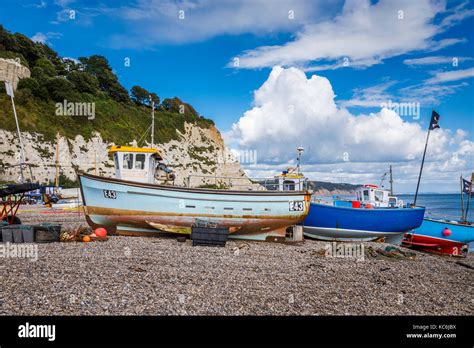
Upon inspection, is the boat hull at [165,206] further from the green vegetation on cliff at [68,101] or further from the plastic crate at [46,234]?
the green vegetation on cliff at [68,101]

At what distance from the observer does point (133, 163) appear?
17.5 m

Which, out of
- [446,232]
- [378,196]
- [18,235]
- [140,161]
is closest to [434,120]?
[378,196]

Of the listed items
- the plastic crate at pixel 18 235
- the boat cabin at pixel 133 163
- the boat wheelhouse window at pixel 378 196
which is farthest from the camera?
the boat wheelhouse window at pixel 378 196

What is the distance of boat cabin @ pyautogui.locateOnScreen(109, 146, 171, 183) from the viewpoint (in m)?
17.3

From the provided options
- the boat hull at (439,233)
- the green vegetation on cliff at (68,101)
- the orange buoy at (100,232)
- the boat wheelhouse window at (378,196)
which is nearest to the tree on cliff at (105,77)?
the green vegetation on cliff at (68,101)

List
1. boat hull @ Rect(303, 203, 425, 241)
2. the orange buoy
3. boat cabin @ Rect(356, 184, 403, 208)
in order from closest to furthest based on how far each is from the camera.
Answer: the orange buoy → boat hull @ Rect(303, 203, 425, 241) → boat cabin @ Rect(356, 184, 403, 208)

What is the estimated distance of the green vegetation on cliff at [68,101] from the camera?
52.1 meters

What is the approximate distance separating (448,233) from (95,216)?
21397 millimetres

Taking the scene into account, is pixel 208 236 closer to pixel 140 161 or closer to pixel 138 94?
pixel 140 161

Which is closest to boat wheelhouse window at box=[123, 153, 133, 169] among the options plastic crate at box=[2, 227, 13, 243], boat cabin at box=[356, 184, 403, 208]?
plastic crate at box=[2, 227, 13, 243]

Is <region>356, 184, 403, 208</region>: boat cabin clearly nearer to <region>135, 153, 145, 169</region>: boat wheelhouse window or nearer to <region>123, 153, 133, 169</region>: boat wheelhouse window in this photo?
<region>135, 153, 145, 169</region>: boat wheelhouse window

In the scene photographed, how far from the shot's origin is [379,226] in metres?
20.2
